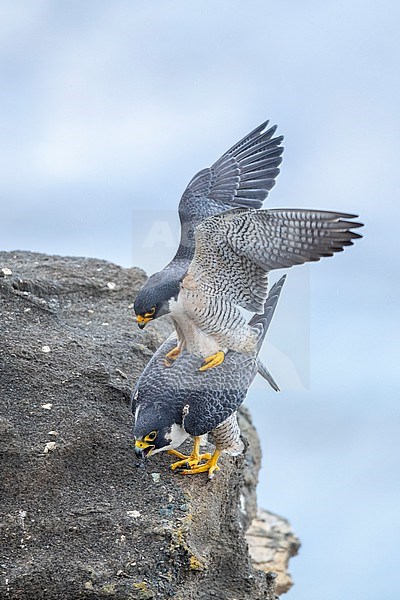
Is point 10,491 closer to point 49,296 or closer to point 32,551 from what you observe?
point 32,551

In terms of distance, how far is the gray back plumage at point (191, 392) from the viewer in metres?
3.97

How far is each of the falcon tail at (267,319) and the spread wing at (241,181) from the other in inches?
16.7

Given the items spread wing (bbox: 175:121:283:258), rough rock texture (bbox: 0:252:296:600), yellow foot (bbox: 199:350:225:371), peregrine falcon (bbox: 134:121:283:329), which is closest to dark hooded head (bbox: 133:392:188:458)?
yellow foot (bbox: 199:350:225:371)

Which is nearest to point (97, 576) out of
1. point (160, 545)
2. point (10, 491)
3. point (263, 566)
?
point (160, 545)

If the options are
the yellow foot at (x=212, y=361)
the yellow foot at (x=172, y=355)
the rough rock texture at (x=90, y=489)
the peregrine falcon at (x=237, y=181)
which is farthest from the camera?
the peregrine falcon at (x=237, y=181)

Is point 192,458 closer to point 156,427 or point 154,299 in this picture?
point 156,427

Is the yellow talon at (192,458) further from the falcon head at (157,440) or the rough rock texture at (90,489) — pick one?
the falcon head at (157,440)

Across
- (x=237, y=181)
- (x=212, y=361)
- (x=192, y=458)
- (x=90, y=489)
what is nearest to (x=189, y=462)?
(x=192, y=458)

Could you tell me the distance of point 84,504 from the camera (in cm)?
415

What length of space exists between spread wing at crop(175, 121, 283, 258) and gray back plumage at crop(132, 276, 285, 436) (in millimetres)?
668

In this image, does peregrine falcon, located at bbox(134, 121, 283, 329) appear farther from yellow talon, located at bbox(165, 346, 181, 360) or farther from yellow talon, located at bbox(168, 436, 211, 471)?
yellow talon, located at bbox(168, 436, 211, 471)

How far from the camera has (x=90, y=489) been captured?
4.25 metres

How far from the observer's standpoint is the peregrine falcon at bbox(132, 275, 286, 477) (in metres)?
3.96

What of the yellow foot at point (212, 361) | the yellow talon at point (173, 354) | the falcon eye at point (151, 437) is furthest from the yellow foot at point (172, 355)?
the falcon eye at point (151, 437)
